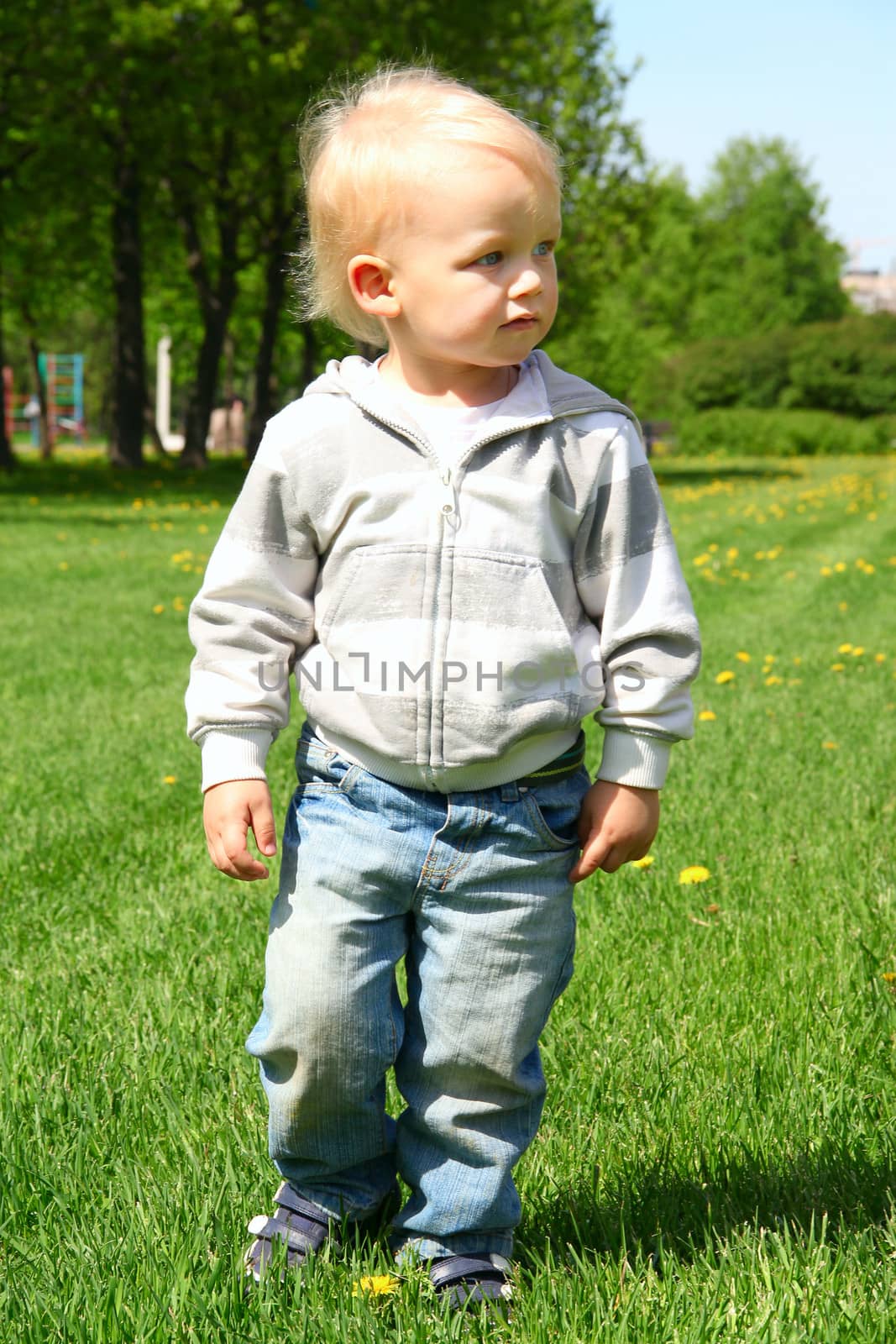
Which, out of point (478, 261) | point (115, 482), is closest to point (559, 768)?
point (478, 261)

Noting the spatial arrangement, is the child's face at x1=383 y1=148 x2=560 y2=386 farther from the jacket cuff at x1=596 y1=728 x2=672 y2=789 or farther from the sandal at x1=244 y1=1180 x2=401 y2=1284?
the sandal at x1=244 y1=1180 x2=401 y2=1284

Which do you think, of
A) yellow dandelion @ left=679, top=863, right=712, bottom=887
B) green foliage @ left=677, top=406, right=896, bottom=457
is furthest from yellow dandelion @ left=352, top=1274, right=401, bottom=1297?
green foliage @ left=677, top=406, right=896, bottom=457

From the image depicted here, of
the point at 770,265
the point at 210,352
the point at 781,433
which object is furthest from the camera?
the point at 770,265

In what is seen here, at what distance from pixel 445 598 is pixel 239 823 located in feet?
1.49

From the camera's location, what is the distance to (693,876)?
147 inches

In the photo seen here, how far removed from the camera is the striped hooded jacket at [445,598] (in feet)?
6.53

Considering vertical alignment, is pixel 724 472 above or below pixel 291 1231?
below

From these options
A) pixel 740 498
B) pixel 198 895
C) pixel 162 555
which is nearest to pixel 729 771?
pixel 198 895

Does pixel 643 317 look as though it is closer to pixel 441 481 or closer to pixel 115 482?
pixel 115 482

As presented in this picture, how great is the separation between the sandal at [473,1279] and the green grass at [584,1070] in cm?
3

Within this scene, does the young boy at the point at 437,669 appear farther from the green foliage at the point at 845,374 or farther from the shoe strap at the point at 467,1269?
the green foliage at the point at 845,374

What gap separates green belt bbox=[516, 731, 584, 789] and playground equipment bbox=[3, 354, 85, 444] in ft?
187

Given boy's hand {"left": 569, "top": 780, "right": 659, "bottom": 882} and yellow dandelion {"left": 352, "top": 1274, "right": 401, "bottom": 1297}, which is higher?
boy's hand {"left": 569, "top": 780, "right": 659, "bottom": 882}

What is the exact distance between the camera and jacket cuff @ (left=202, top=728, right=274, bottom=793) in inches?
82.5
